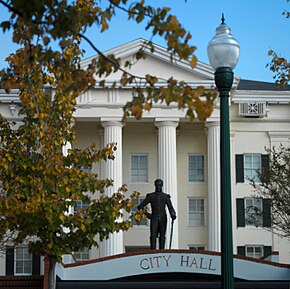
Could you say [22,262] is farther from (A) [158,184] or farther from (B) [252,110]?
(A) [158,184]

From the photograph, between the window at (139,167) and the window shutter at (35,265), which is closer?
the window shutter at (35,265)

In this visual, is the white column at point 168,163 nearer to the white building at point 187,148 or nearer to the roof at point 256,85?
the white building at point 187,148

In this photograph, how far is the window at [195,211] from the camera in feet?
144

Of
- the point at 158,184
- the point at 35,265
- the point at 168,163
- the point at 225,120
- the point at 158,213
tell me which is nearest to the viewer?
the point at 225,120

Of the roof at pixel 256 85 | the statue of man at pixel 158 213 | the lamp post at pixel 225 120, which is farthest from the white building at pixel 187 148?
the lamp post at pixel 225 120

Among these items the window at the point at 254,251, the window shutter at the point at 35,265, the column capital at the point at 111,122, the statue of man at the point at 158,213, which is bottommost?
the window shutter at the point at 35,265

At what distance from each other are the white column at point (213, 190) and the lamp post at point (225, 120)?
29313 millimetres

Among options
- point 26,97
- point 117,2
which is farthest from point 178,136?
point 117,2

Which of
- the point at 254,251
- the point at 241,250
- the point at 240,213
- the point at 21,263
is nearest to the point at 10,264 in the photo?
the point at 21,263

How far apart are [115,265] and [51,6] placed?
15139mm

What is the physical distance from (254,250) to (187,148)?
20.6ft

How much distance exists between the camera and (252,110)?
1695 inches

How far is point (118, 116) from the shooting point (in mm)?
41344

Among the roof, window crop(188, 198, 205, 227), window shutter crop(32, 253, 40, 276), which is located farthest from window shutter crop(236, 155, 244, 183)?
window shutter crop(32, 253, 40, 276)
